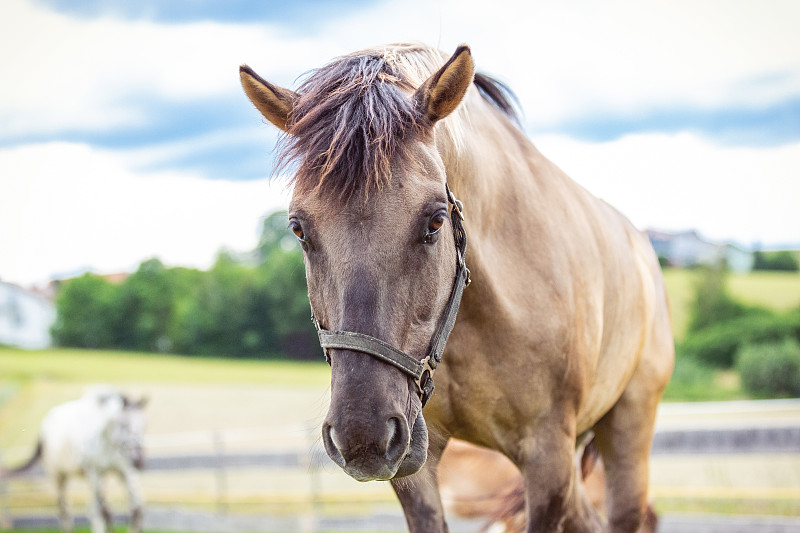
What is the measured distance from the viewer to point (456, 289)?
1795 millimetres

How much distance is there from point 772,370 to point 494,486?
40.7ft

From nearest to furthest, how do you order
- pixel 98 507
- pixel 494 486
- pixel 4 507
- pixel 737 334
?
pixel 494 486, pixel 98 507, pixel 4 507, pixel 737 334

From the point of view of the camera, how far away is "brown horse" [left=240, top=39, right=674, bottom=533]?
60.1 inches

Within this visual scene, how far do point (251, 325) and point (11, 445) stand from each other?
5.39m

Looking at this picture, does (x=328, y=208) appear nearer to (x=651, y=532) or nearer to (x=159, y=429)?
(x=651, y=532)

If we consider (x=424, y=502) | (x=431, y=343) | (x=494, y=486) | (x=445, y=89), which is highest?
(x=445, y=89)

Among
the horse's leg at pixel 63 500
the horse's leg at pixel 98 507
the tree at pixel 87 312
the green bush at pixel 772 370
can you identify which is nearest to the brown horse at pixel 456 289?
the horse's leg at pixel 98 507

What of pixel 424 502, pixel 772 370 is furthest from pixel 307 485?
pixel 772 370

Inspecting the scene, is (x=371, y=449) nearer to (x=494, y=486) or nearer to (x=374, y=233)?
(x=374, y=233)

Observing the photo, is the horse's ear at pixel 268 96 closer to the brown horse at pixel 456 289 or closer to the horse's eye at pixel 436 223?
the brown horse at pixel 456 289

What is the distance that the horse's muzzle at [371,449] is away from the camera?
1.44 m

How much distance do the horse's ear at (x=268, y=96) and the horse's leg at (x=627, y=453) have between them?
201 centimetres

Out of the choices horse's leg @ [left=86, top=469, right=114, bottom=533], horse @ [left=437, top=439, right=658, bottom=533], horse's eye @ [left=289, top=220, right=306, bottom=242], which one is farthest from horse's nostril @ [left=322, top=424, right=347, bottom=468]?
horse's leg @ [left=86, top=469, right=114, bottom=533]

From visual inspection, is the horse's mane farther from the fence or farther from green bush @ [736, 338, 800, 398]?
green bush @ [736, 338, 800, 398]
